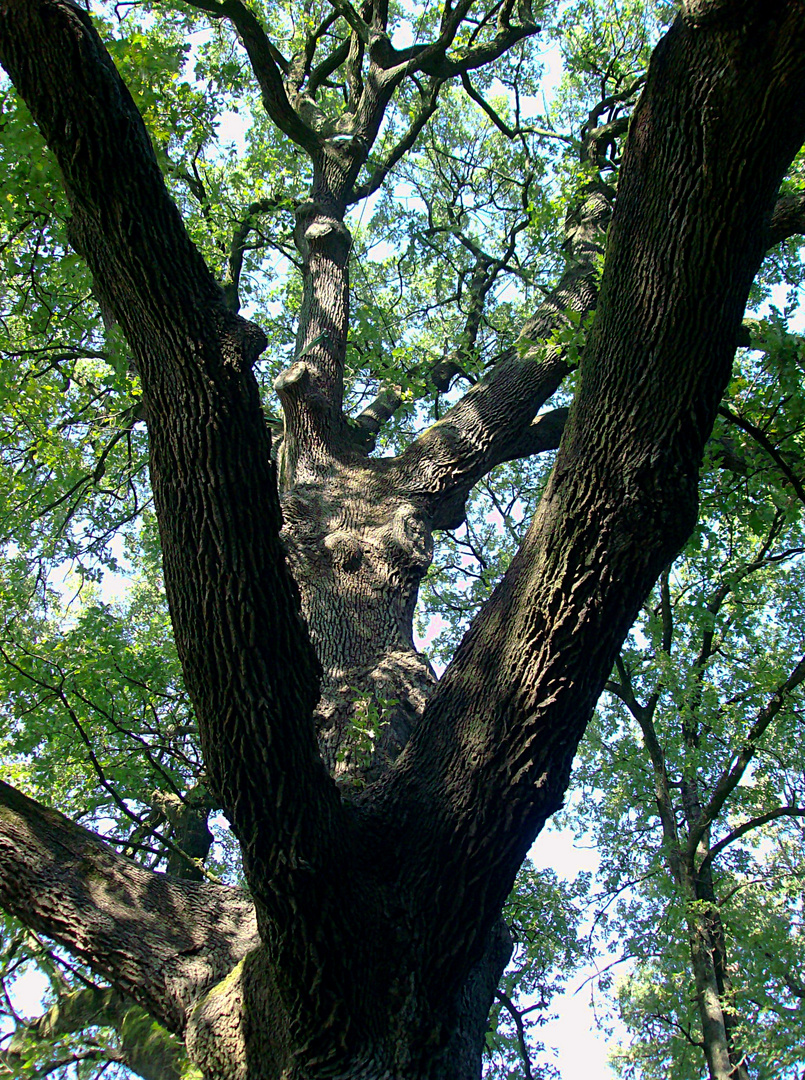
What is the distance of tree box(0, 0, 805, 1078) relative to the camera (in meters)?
2.21

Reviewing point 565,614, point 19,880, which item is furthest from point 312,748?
point 19,880

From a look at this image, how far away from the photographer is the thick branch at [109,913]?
2699mm

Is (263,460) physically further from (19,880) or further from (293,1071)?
(293,1071)

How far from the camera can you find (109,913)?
2.78 metres

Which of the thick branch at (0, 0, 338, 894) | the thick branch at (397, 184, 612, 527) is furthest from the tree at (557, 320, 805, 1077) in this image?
the thick branch at (0, 0, 338, 894)

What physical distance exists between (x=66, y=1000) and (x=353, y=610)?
254cm

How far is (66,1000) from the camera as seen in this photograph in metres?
3.57

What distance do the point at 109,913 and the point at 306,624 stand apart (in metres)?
1.44

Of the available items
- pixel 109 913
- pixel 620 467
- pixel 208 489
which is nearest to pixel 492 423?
pixel 620 467

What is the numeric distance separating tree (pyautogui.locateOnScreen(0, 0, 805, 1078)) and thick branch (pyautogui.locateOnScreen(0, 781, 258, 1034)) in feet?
0.04

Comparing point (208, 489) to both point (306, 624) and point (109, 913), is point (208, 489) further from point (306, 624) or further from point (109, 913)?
point (109, 913)

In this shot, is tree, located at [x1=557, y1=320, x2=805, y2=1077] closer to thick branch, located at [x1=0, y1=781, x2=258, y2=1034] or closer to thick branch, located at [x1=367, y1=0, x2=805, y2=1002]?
thick branch, located at [x1=367, y1=0, x2=805, y2=1002]

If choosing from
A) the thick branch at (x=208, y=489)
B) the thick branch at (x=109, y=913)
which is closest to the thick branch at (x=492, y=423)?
the thick branch at (x=208, y=489)

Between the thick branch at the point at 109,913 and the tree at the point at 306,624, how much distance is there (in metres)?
0.01
